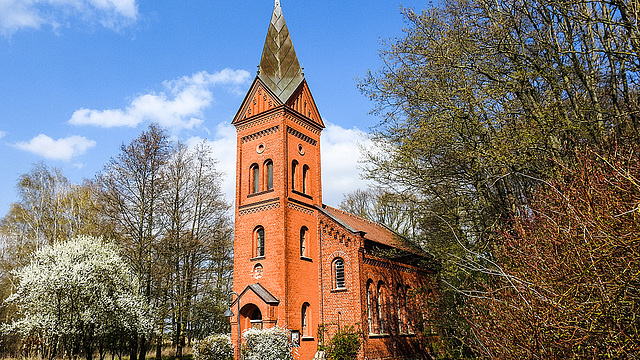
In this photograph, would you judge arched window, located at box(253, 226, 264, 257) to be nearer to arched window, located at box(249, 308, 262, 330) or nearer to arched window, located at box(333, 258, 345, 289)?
arched window, located at box(249, 308, 262, 330)

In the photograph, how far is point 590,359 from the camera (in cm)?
384

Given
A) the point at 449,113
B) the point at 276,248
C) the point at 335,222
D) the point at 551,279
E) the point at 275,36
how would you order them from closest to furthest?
the point at 551,279
the point at 449,113
the point at 276,248
the point at 335,222
the point at 275,36

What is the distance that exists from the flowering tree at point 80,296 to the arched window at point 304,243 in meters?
7.95

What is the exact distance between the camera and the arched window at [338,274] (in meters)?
20.7

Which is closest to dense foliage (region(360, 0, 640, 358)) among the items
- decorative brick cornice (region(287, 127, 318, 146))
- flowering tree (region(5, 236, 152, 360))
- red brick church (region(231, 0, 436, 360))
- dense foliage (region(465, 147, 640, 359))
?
dense foliage (region(465, 147, 640, 359))

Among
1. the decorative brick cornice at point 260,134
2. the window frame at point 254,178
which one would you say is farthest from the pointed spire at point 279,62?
the window frame at point 254,178

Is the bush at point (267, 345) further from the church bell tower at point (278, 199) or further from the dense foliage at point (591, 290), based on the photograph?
the dense foliage at point (591, 290)

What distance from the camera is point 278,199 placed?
67.7 feet

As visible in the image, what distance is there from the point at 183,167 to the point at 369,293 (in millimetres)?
13304

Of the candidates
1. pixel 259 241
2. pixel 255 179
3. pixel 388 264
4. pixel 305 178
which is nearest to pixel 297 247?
pixel 259 241

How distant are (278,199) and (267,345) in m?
6.60

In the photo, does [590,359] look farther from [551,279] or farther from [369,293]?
[369,293]

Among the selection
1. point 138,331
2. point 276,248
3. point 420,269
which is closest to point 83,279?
point 138,331

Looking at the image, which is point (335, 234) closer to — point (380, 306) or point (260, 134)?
point (380, 306)
